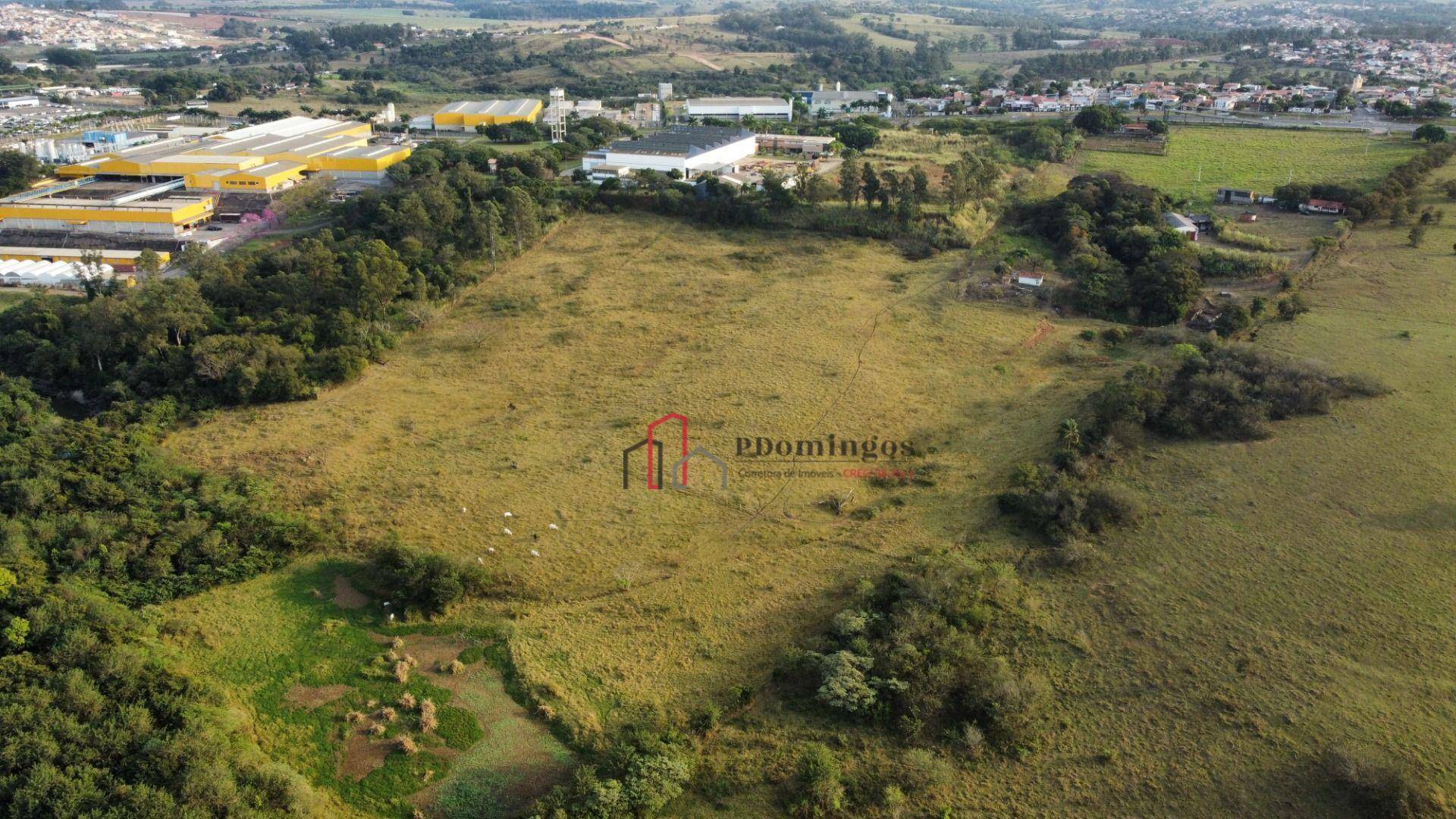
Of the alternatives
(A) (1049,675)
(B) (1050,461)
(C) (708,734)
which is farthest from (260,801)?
(B) (1050,461)

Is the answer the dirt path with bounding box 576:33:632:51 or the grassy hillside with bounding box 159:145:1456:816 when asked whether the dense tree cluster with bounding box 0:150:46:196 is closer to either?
the grassy hillside with bounding box 159:145:1456:816

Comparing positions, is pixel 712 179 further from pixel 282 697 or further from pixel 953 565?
pixel 282 697

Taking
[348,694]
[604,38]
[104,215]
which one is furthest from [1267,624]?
[604,38]

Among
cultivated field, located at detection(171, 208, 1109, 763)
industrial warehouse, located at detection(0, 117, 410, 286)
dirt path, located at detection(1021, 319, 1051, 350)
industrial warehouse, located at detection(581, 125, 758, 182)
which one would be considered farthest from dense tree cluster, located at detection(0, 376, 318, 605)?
industrial warehouse, located at detection(581, 125, 758, 182)

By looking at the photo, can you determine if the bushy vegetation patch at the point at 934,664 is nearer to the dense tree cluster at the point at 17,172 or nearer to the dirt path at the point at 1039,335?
the dirt path at the point at 1039,335

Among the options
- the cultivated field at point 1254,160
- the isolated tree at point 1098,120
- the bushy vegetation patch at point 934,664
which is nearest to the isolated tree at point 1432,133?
the cultivated field at point 1254,160
